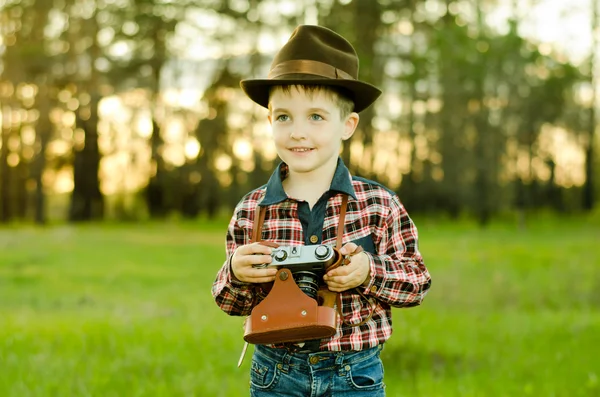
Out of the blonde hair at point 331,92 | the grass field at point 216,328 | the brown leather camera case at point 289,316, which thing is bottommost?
the grass field at point 216,328

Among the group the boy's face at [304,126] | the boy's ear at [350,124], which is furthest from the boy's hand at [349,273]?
the boy's ear at [350,124]

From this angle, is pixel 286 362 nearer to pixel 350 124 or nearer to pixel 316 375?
pixel 316 375

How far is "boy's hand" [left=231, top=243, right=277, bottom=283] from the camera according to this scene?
267cm

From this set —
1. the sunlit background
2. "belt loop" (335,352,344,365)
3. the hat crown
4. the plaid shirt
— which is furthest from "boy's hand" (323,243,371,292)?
the sunlit background

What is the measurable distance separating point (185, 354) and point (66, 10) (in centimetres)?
3115

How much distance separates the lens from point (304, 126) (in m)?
2.93

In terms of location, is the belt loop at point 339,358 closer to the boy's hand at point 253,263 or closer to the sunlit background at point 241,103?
the boy's hand at point 253,263

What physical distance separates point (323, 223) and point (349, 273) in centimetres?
38

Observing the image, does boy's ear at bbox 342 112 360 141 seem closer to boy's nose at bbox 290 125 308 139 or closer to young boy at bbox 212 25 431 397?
young boy at bbox 212 25 431 397

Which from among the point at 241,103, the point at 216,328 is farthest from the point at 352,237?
the point at 241,103

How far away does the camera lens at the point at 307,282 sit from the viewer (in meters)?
2.67

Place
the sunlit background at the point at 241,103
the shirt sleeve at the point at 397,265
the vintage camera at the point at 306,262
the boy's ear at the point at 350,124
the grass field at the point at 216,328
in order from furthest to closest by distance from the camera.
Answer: the sunlit background at the point at 241,103 < the grass field at the point at 216,328 < the boy's ear at the point at 350,124 < the shirt sleeve at the point at 397,265 < the vintage camera at the point at 306,262

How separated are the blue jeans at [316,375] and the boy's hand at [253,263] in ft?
1.31

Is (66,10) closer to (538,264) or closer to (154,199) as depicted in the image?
(154,199)
